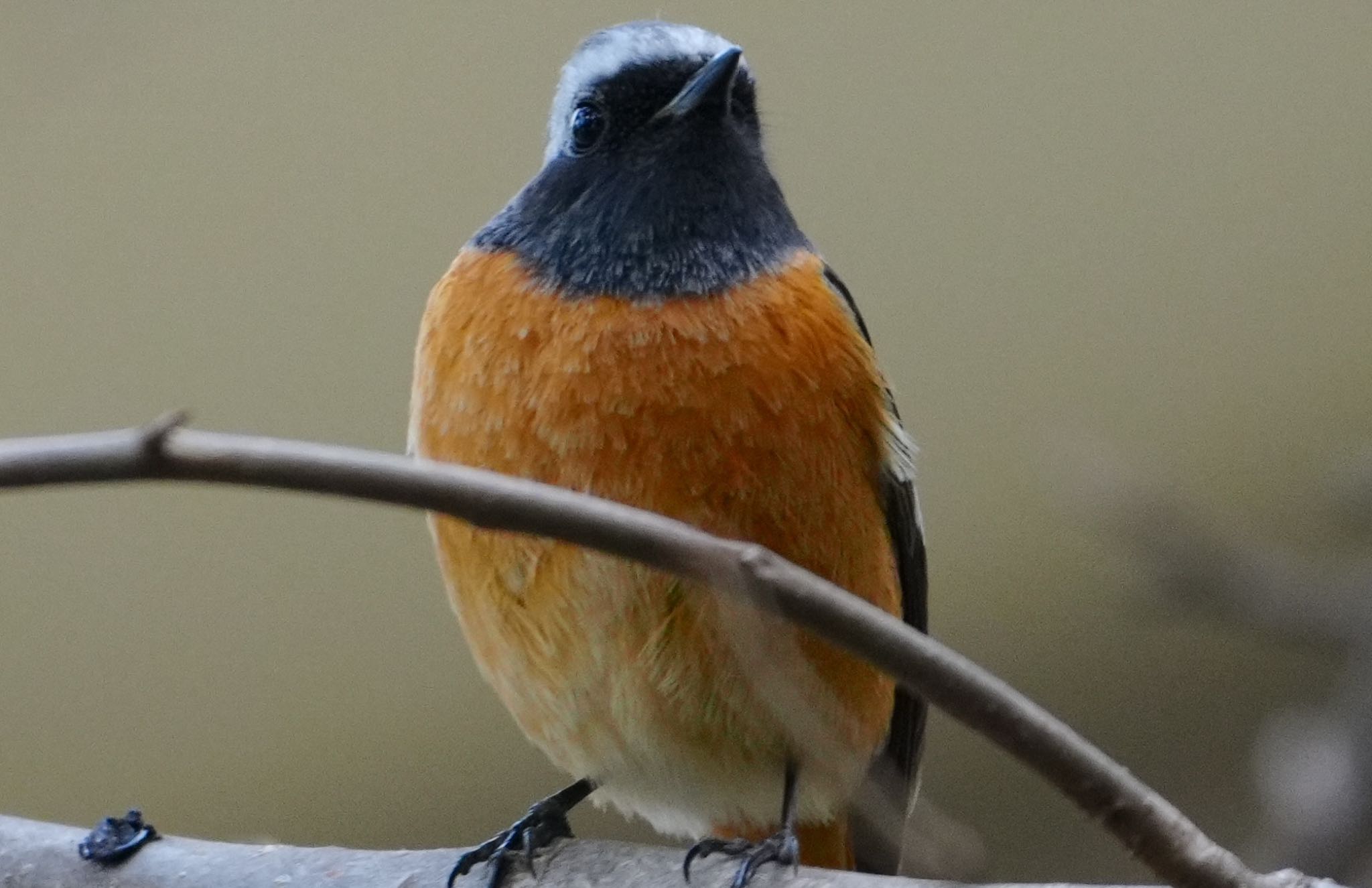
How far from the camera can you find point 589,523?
818 millimetres

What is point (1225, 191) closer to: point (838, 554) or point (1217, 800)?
point (1217, 800)

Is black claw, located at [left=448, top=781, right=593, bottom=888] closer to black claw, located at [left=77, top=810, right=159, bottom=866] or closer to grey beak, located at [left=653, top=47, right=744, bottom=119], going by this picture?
black claw, located at [left=77, top=810, right=159, bottom=866]

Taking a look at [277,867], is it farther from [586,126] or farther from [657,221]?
[586,126]

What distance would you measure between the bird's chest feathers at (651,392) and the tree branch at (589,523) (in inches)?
35.1

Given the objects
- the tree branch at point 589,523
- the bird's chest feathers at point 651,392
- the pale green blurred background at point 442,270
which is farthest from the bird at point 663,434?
the tree branch at point 589,523

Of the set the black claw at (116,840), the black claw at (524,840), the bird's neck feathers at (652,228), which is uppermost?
the bird's neck feathers at (652,228)

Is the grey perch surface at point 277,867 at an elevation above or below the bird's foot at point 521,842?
above

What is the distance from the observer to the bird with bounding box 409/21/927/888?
1.77 metres

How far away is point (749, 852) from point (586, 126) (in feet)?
3.01

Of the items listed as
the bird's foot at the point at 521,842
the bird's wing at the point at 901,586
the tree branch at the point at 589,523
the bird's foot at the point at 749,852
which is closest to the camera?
the tree branch at the point at 589,523

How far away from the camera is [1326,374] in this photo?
3.37 m

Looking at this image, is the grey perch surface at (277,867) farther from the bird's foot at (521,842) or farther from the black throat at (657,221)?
the black throat at (657,221)

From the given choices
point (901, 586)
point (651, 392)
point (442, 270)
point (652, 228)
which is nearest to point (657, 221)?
point (652, 228)

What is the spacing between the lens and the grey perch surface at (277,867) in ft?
5.47
